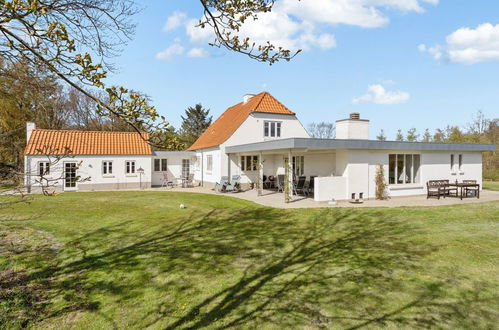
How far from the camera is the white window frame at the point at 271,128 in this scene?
23047 mm

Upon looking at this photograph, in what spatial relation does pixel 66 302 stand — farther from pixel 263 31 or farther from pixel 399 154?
pixel 399 154

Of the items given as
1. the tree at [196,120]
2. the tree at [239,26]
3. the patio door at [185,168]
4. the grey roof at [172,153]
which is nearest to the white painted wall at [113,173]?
the grey roof at [172,153]

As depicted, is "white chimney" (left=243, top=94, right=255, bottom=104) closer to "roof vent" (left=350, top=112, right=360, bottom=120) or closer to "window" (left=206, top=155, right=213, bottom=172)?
"window" (left=206, top=155, right=213, bottom=172)

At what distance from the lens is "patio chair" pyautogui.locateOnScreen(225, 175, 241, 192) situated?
1989cm

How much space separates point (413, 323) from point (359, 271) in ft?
6.13

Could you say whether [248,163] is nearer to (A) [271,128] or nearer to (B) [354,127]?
(A) [271,128]

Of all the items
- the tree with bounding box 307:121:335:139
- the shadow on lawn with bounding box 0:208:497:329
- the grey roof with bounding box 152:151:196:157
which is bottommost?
→ the shadow on lawn with bounding box 0:208:497:329

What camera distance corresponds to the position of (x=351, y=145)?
588 inches

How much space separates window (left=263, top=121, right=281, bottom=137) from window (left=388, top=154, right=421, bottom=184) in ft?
Result: 28.7

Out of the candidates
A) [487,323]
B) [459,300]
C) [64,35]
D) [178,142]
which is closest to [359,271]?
[459,300]

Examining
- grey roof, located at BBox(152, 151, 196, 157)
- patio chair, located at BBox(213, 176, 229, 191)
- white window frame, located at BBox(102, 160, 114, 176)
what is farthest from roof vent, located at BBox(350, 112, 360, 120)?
white window frame, located at BBox(102, 160, 114, 176)

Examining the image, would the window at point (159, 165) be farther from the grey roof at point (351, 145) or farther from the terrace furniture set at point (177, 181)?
the grey roof at point (351, 145)

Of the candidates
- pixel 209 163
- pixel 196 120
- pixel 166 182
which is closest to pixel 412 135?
pixel 209 163

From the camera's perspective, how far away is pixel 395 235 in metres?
8.92
